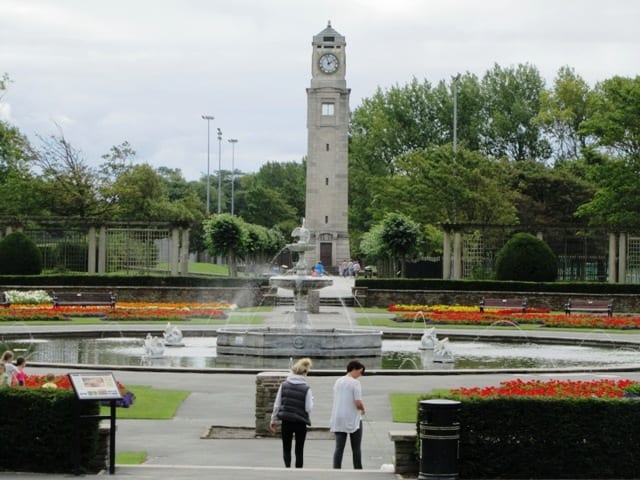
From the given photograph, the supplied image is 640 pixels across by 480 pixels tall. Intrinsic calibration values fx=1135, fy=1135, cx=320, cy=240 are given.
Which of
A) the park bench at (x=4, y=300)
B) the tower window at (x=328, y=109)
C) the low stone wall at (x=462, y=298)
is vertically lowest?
the park bench at (x=4, y=300)

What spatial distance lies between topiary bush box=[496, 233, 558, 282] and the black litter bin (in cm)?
3854

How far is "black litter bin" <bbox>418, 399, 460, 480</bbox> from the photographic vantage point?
12.1 m

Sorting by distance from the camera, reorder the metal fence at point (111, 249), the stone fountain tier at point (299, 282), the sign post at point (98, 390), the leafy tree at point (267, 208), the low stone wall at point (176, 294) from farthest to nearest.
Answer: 1. the leafy tree at point (267, 208)
2. the metal fence at point (111, 249)
3. the low stone wall at point (176, 294)
4. the stone fountain tier at point (299, 282)
5. the sign post at point (98, 390)

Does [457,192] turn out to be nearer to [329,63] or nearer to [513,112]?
[329,63]

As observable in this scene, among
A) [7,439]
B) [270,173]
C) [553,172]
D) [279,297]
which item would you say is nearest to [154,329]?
[279,297]

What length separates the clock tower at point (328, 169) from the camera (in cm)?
8900

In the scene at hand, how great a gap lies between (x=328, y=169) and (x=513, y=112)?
2040 centimetres

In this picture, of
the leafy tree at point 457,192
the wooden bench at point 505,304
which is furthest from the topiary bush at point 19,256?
the leafy tree at point 457,192

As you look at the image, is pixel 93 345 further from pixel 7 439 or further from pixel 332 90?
pixel 332 90

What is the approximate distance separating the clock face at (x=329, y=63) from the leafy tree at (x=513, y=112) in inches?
665

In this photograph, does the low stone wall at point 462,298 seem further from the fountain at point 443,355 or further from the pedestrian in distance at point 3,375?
the pedestrian in distance at point 3,375

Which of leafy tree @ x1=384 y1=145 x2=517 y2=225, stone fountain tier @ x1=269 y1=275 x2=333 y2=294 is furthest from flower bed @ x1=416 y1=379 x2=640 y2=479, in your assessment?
leafy tree @ x1=384 y1=145 x2=517 y2=225

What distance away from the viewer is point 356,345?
2766 centimetres

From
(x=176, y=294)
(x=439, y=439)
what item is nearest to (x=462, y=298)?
(x=176, y=294)
